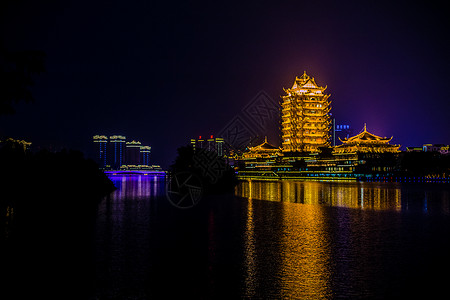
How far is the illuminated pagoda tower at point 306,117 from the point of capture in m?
138

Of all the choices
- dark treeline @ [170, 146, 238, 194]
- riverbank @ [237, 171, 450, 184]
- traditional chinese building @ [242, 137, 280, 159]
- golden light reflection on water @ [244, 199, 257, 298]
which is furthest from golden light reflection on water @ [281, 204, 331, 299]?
traditional chinese building @ [242, 137, 280, 159]

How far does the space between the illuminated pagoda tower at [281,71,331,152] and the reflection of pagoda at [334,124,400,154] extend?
28.1 feet

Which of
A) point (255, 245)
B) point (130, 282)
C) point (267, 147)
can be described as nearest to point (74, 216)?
point (255, 245)

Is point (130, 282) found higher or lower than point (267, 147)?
lower

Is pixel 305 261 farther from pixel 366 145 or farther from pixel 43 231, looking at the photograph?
pixel 366 145

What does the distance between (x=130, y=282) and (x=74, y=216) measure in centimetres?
2061

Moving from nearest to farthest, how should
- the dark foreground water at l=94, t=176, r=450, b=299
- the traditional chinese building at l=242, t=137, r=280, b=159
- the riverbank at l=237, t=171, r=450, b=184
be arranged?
1. the dark foreground water at l=94, t=176, r=450, b=299
2. the riverbank at l=237, t=171, r=450, b=184
3. the traditional chinese building at l=242, t=137, r=280, b=159

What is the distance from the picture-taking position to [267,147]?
16525 centimetres

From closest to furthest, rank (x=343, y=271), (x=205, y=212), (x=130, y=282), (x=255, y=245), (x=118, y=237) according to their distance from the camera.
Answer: (x=130, y=282)
(x=343, y=271)
(x=255, y=245)
(x=118, y=237)
(x=205, y=212)

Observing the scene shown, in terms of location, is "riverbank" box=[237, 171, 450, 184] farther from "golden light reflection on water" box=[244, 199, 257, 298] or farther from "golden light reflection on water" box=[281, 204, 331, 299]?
"golden light reflection on water" box=[244, 199, 257, 298]

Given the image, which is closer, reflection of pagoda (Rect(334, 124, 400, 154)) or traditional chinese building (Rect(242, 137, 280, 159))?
reflection of pagoda (Rect(334, 124, 400, 154))

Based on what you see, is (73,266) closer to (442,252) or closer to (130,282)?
(130,282)

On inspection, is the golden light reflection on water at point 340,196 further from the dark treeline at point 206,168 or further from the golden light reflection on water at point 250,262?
the golden light reflection on water at point 250,262

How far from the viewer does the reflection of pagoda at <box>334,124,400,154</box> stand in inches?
5074
